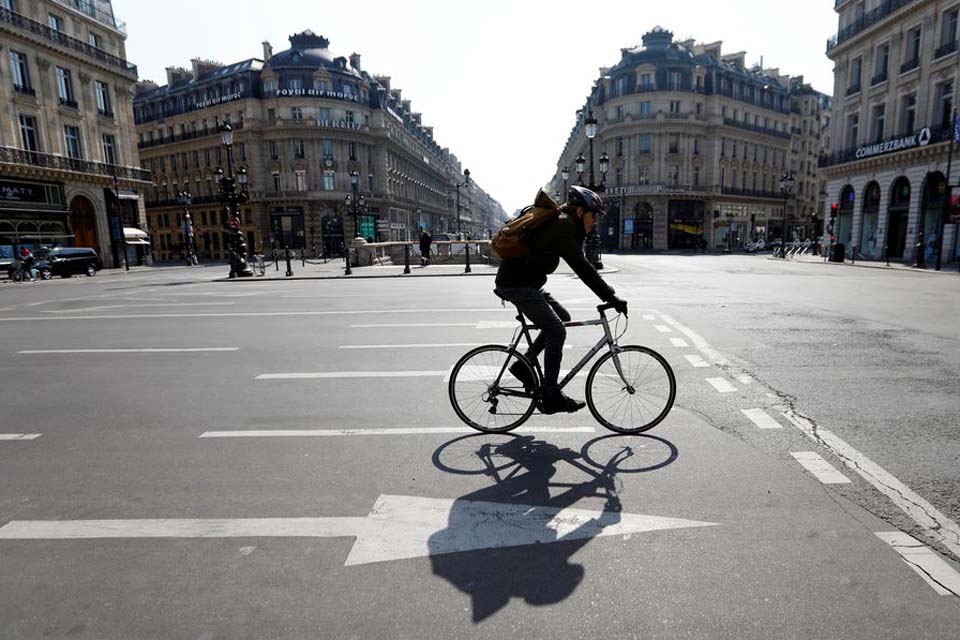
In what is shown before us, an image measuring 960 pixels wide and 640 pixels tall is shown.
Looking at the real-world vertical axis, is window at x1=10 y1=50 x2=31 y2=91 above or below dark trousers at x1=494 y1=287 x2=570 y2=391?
above

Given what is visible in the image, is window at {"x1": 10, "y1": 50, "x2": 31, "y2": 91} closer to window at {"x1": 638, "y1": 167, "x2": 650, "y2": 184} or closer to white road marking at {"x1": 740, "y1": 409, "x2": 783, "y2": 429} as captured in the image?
white road marking at {"x1": 740, "y1": 409, "x2": 783, "y2": 429}

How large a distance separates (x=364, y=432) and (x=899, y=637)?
3.54 m

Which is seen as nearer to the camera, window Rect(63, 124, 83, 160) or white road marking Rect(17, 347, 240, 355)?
white road marking Rect(17, 347, 240, 355)

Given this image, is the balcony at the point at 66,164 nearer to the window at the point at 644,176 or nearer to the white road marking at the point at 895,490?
the white road marking at the point at 895,490

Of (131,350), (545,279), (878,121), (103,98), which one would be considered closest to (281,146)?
(103,98)

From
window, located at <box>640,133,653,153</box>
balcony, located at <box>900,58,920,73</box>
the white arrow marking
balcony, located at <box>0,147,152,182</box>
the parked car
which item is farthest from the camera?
window, located at <box>640,133,653,153</box>

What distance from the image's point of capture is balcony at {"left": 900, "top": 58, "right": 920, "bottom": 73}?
30.7m

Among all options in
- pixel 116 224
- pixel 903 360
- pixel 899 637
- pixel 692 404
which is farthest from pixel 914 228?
pixel 116 224

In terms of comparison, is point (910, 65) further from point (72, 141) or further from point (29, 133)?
point (29, 133)

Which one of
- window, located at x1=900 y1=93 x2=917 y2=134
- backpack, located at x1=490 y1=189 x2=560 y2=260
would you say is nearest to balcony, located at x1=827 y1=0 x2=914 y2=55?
window, located at x1=900 y1=93 x2=917 y2=134

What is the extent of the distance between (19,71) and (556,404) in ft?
143

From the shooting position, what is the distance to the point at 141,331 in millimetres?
9781

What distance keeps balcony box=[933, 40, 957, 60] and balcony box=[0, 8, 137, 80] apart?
175ft

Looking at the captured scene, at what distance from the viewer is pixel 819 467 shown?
12.0 ft
